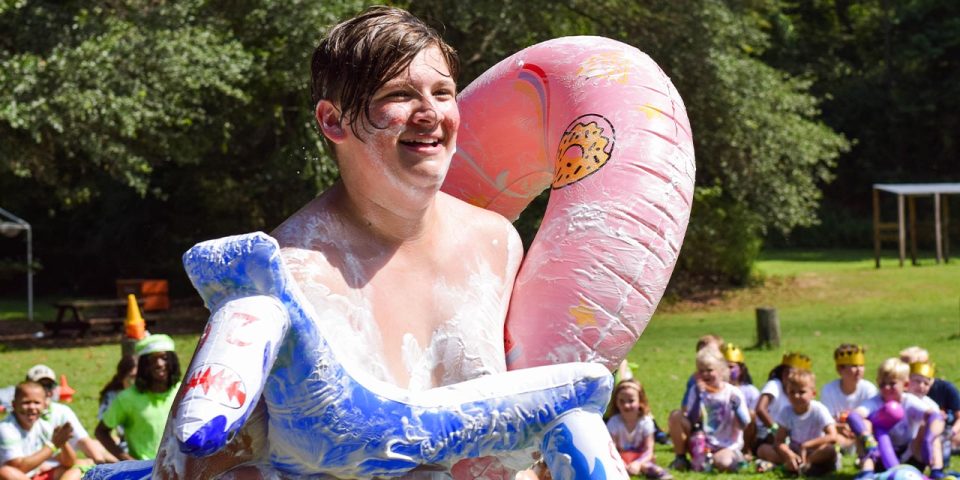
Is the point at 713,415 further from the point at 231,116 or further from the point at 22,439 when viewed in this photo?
the point at 231,116

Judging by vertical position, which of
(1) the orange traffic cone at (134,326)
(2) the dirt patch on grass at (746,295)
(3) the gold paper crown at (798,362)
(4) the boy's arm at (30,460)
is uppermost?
(2) the dirt patch on grass at (746,295)

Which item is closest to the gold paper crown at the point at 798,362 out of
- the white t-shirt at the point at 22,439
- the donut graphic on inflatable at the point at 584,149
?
the white t-shirt at the point at 22,439

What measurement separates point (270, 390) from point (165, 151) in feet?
45.8

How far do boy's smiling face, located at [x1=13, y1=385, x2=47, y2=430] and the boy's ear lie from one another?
5224 millimetres

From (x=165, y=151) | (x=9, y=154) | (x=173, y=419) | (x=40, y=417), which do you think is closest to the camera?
(x=173, y=419)

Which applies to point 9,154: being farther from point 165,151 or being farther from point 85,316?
point 85,316

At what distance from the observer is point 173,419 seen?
2307 mm

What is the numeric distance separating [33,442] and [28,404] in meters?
0.28

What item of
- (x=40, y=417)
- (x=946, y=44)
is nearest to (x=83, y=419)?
(x=40, y=417)

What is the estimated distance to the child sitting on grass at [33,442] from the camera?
746 centimetres

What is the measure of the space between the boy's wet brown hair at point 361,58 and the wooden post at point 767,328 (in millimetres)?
11361

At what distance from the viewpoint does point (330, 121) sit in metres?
2.86

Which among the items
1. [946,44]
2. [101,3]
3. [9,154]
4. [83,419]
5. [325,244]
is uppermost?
[946,44]

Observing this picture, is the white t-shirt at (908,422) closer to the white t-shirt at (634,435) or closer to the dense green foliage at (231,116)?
the white t-shirt at (634,435)
